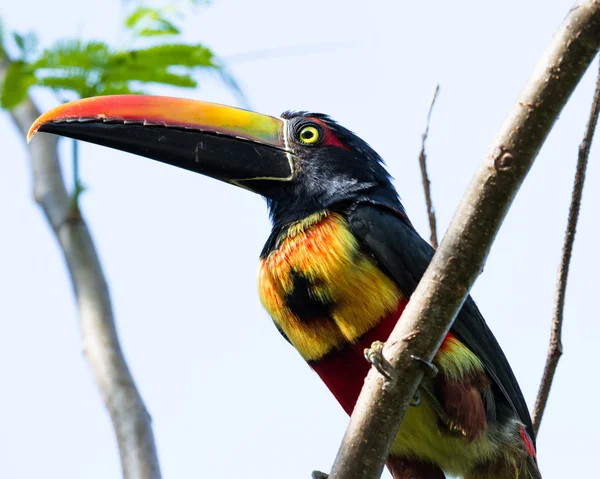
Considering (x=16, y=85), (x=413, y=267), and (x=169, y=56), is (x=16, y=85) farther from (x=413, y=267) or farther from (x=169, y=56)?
(x=413, y=267)

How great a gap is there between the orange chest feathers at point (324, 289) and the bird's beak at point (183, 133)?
63 centimetres

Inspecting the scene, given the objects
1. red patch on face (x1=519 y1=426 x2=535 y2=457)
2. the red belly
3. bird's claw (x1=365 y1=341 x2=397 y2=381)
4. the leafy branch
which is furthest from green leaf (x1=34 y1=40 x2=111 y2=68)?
red patch on face (x1=519 y1=426 x2=535 y2=457)

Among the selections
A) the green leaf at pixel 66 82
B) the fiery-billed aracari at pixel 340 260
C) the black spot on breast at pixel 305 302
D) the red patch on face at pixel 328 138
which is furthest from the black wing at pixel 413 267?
the green leaf at pixel 66 82

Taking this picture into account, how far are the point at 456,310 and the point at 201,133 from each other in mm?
2438

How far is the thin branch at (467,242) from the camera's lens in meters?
3.03

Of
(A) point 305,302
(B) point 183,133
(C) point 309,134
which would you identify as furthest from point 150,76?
(A) point 305,302

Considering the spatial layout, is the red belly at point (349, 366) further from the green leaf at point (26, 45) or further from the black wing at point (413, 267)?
the green leaf at point (26, 45)

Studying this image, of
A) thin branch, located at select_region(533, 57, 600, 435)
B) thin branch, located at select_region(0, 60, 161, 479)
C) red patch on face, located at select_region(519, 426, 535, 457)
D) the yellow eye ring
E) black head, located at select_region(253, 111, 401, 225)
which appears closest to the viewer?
thin branch, located at select_region(0, 60, 161, 479)

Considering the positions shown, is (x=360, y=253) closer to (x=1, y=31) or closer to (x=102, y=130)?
(x=102, y=130)

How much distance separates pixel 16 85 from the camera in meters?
5.15

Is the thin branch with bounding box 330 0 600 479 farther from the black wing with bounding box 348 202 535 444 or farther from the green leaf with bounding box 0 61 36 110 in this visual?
the green leaf with bounding box 0 61 36 110

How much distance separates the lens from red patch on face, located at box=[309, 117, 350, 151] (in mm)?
5525

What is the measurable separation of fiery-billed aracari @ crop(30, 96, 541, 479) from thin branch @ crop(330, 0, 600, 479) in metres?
1.05

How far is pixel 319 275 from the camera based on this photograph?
15.4 ft
